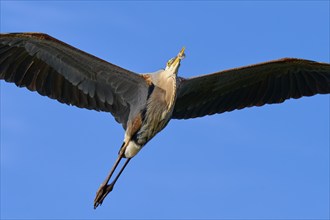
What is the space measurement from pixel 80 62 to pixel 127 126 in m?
1.42

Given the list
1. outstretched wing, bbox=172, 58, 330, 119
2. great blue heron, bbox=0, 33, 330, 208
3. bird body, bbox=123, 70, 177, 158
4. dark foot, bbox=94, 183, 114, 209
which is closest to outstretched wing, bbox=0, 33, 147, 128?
great blue heron, bbox=0, 33, 330, 208

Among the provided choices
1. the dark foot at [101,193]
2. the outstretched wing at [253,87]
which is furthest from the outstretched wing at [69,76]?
the dark foot at [101,193]

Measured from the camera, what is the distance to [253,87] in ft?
69.3

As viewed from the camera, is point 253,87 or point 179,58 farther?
point 253,87

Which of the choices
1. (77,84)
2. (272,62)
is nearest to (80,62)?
(77,84)

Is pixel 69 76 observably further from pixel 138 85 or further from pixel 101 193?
pixel 101 193

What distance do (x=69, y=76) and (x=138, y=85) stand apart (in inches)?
49.9

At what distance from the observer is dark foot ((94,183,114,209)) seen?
66.4ft

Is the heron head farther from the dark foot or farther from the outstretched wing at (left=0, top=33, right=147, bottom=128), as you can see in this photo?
the dark foot

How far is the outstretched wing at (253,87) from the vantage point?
814 inches

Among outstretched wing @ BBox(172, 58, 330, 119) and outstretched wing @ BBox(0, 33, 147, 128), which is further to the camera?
outstretched wing @ BBox(172, 58, 330, 119)

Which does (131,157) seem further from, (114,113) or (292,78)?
(292,78)

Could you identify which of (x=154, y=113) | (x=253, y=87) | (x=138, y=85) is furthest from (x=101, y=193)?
(x=253, y=87)

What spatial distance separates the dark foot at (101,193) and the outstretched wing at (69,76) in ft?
3.90
